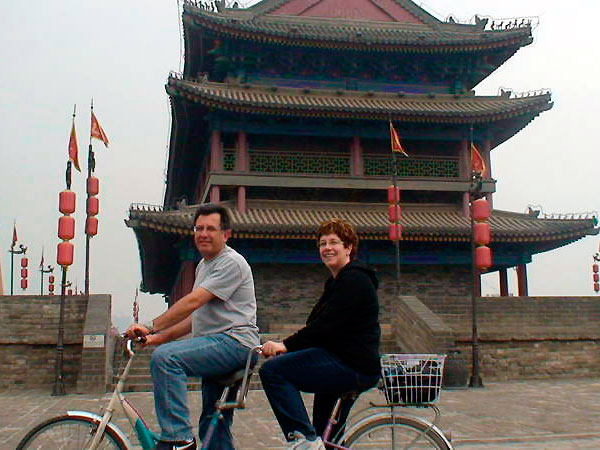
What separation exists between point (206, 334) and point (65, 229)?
11557 mm

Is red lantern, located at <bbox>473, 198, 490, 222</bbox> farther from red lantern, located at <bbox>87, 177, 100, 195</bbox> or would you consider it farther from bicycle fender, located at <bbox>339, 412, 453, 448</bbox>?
bicycle fender, located at <bbox>339, 412, 453, 448</bbox>

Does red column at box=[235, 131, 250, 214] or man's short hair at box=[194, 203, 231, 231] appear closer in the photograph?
man's short hair at box=[194, 203, 231, 231]

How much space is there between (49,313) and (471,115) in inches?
514

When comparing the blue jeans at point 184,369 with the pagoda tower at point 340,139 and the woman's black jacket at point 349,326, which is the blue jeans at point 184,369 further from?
the pagoda tower at point 340,139

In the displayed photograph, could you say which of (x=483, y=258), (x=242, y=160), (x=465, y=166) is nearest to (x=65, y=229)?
(x=242, y=160)

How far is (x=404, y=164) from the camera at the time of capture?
21.0 meters

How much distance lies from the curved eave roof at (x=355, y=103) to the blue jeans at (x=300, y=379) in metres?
15.9

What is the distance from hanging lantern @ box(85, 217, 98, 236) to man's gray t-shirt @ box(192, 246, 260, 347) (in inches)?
550

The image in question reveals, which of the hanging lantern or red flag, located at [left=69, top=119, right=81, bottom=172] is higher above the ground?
red flag, located at [left=69, top=119, right=81, bottom=172]

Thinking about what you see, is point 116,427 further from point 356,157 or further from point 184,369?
point 356,157

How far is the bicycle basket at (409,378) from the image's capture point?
345 centimetres

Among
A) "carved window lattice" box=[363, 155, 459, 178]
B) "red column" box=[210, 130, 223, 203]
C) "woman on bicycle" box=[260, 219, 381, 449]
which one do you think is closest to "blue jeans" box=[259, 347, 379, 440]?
"woman on bicycle" box=[260, 219, 381, 449]

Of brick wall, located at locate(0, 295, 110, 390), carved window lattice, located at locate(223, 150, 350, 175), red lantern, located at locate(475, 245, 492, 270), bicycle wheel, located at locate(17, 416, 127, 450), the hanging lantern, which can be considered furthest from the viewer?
carved window lattice, located at locate(223, 150, 350, 175)

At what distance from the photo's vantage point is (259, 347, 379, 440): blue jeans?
3422 millimetres
